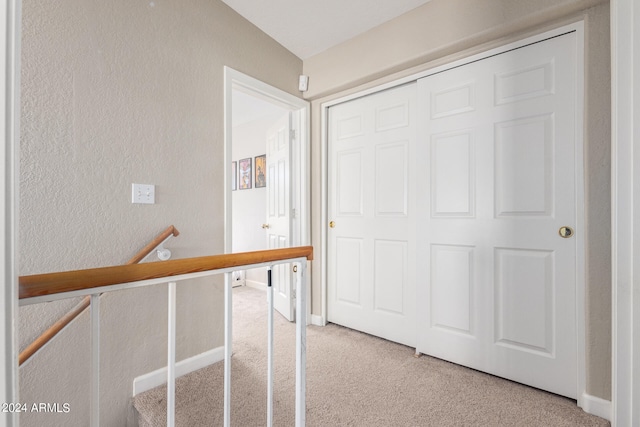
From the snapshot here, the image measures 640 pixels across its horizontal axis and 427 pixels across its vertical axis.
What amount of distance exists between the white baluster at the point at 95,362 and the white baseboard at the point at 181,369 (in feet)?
4.10

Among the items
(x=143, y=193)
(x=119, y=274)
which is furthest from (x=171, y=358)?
(x=143, y=193)

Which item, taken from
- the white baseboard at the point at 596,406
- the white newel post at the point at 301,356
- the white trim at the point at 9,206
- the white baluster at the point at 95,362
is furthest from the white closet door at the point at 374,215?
the white trim at the point at 9,206

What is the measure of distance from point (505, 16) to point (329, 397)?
232cm

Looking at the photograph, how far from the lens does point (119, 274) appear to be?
0.76m

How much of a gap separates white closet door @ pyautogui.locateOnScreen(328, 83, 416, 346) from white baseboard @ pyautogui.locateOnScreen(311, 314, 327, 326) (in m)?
0.08

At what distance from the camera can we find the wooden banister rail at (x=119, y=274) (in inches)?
25.3

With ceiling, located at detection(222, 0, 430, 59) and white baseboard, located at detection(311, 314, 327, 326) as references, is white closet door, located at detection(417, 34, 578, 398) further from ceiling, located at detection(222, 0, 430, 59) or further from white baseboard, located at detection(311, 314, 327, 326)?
white baseboard, located at detection(311, 314, 327, 326)

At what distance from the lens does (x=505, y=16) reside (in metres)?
1.76

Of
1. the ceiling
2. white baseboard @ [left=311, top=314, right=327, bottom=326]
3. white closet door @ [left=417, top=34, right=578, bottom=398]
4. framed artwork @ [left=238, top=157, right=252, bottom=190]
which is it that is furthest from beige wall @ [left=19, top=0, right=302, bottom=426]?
framed artwork @ [left=238, top=157, right=252, bottom=190]

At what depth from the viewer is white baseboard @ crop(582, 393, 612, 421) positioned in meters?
1.52

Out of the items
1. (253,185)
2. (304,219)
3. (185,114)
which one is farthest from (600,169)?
(253,185)

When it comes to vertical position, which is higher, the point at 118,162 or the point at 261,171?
the point at 261,171
